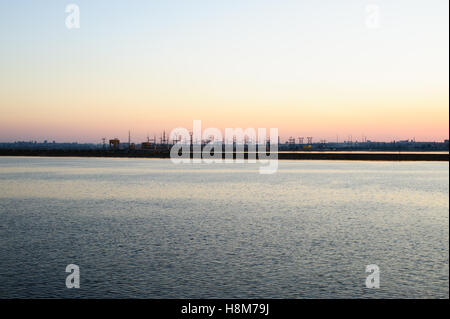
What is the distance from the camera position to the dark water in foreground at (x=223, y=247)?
1584cm

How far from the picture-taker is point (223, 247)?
2161 centimetres

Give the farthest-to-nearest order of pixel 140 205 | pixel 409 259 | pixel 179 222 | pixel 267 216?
pixel 140 205, pixel 267 216, pixel 179 222, pixel 409 259

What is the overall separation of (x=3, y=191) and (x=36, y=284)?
36.5m

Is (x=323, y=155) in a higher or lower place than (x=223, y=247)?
higher

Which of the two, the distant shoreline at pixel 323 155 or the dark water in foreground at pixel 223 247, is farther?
the distant shoreline at pixel 323 155

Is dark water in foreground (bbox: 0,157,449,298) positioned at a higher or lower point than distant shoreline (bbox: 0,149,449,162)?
lower

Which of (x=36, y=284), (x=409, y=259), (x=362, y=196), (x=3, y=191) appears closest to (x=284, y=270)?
(x=409, y=259)

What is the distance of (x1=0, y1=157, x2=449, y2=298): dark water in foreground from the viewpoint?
624 inches

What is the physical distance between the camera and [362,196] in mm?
45781

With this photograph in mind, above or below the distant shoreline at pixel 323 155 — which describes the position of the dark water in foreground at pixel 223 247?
below

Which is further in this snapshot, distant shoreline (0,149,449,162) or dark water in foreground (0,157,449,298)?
distant shoreline (0,149,449,162)

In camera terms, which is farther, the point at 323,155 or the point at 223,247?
the point at 323,155
